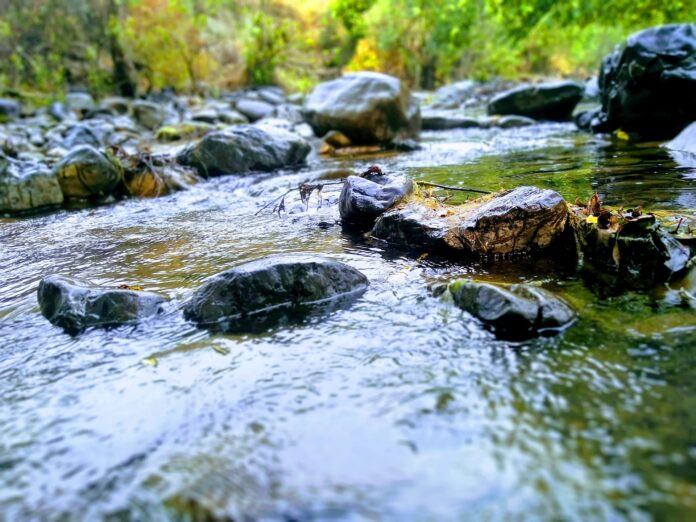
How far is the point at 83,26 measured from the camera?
15.4 meters

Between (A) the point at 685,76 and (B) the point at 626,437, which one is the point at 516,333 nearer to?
(B) the point at 626,437

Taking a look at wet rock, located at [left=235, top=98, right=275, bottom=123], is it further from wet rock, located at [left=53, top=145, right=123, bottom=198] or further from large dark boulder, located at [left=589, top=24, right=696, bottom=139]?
large dark boulder, located at [left=589, top=24, right=696, bottom=139]

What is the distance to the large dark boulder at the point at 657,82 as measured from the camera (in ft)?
22.5

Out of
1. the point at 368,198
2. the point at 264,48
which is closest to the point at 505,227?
the point at 368,198

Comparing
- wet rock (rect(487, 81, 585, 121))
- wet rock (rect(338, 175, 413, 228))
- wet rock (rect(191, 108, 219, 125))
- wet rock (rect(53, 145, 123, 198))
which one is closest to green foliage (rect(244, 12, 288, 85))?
wet rock (rect(191, 108, 219, 125))

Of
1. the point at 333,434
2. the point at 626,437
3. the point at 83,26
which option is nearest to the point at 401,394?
the point at 333,434

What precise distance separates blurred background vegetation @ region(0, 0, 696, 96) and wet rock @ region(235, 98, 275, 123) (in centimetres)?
319

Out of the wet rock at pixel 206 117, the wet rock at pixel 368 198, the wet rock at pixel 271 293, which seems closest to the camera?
the wet rock at pixel 271 293

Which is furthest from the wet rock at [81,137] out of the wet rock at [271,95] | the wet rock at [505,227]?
the wet rock at [505,227]

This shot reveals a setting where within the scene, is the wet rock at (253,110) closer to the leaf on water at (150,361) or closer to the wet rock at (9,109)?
the wet rock at (9,109)

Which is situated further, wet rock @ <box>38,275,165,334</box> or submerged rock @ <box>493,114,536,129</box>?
submerged rock @ <box>493,114,536,129</box>

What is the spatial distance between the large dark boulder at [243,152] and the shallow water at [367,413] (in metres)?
4.35

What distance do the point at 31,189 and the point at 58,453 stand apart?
5169 mm

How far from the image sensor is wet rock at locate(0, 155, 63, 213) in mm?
5660
